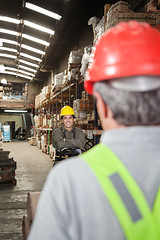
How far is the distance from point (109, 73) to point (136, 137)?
0.86 ft

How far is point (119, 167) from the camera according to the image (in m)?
0.83

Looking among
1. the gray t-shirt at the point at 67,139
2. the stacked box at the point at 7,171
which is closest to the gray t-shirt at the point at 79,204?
the gray t-shirt at the point at 67,139

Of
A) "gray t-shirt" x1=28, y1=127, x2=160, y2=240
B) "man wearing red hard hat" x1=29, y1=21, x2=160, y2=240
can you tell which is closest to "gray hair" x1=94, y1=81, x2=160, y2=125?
"man wearing red hard hat" x1=29, y1=21, x2=160, y2=240

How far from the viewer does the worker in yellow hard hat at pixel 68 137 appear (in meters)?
5.51

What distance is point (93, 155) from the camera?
2.84ft

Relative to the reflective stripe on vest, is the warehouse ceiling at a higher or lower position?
higher

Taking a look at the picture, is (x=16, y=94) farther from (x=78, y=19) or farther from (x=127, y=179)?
(x=127, y=179)

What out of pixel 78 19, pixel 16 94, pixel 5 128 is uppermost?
pixel 78 19

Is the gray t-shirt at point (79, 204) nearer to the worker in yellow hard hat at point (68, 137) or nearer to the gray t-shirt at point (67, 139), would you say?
the worker in yellow hard hat at point (68, 137)

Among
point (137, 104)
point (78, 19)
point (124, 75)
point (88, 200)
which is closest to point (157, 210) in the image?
point (88, 200)

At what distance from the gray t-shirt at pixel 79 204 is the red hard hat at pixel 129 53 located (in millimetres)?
310

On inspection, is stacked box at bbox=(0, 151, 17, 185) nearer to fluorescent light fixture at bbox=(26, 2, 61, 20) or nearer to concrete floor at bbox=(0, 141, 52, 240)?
concrete floor at bbox=(0, 141, 52, 240)

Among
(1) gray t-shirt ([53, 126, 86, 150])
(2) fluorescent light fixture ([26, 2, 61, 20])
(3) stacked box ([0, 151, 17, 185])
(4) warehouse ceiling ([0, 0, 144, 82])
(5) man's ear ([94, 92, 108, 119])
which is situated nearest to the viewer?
(5) man's ear ([94, 92, 108, 119])

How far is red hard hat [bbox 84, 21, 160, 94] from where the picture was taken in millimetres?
867
